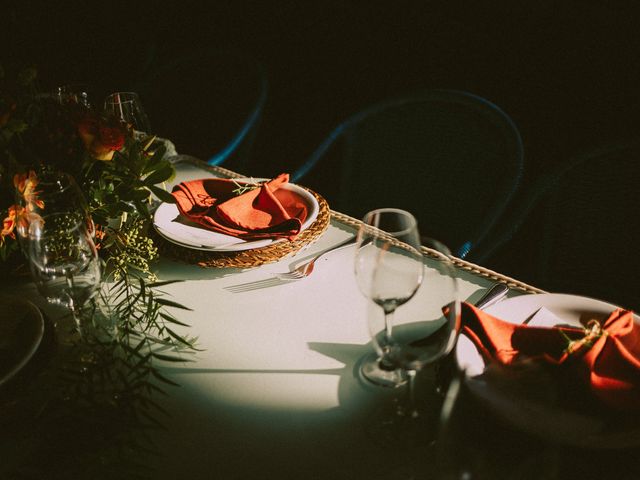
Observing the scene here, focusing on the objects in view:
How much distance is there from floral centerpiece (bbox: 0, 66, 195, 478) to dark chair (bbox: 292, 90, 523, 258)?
26.1 inches

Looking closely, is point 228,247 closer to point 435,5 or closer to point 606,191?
point 606,191

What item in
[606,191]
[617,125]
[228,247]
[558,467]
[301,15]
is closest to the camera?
[558,467]

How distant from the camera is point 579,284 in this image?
4.09ft

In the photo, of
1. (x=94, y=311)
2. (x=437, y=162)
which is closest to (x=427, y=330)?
(x=94, y=311)

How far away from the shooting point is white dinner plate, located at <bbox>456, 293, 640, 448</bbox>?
547 mm

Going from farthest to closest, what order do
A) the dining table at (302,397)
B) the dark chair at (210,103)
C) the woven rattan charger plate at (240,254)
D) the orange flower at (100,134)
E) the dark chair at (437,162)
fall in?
1. the dark chair at (210,103)
2. the dark chair at (437,162)
3. the woven rattan charger plate at (240,254)
4. the orange flower at (100,134)
5. the dining table at (302,397)

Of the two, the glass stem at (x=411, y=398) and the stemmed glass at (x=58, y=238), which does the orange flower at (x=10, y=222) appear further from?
the glass stem at (x=411, y=398)

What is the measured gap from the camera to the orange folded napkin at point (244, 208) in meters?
1.07

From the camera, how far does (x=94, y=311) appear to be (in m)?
0.87

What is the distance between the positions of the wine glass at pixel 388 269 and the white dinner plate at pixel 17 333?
0.49 meters

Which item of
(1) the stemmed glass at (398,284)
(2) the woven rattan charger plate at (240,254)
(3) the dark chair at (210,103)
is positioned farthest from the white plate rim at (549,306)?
(3) the dark chair at (210,103)

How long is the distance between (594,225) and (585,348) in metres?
0.60

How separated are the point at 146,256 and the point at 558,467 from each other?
0.83 meters

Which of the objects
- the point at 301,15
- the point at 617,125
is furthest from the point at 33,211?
the point at 301,15
